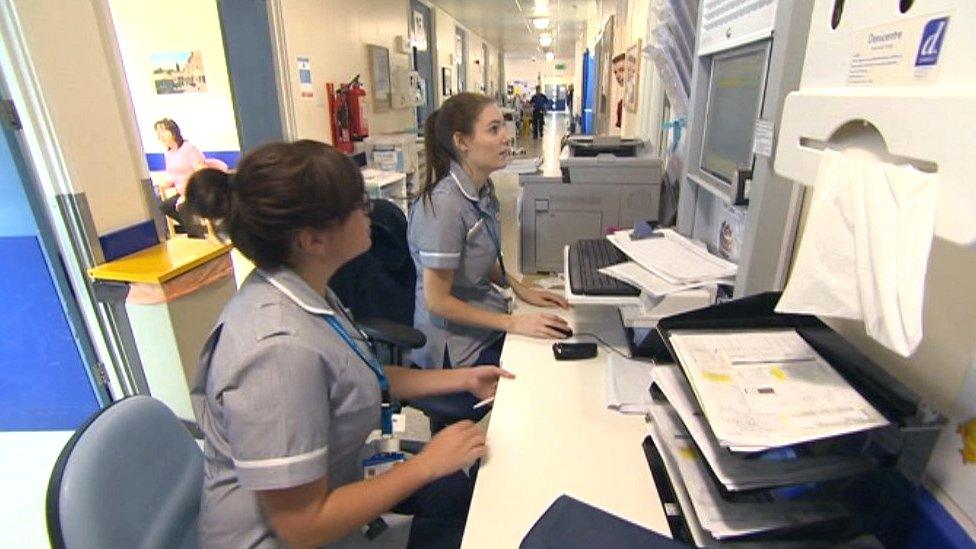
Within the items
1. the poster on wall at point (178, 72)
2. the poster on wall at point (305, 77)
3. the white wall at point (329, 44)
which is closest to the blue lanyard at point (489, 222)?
the white wall at point (329, 44)

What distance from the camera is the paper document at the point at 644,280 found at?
3.56 feet

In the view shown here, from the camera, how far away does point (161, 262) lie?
1979mm

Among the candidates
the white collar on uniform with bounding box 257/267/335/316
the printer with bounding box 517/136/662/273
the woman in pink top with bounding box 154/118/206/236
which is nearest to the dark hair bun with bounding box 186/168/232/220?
the white collar on uniform with bounding box 257/267/335/316

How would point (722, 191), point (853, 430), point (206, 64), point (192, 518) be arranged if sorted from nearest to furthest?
point (853, 430), point (192, 518), point (722, 191), point (206, 64)

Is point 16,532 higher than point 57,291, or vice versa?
point 57,291

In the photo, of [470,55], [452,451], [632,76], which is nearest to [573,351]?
[452,451]

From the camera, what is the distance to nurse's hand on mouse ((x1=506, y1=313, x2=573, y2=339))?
53.1 inches

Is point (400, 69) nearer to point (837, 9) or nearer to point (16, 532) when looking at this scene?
point (16, 532)

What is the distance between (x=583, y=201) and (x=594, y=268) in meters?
0.64

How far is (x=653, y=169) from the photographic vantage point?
1.84 meters

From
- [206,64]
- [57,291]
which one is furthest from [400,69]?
[57,291]

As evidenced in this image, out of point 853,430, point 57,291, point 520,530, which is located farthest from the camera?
point 57,291

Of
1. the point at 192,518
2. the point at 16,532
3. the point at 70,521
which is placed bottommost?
the point at 16,532

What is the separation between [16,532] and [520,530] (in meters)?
2.04
